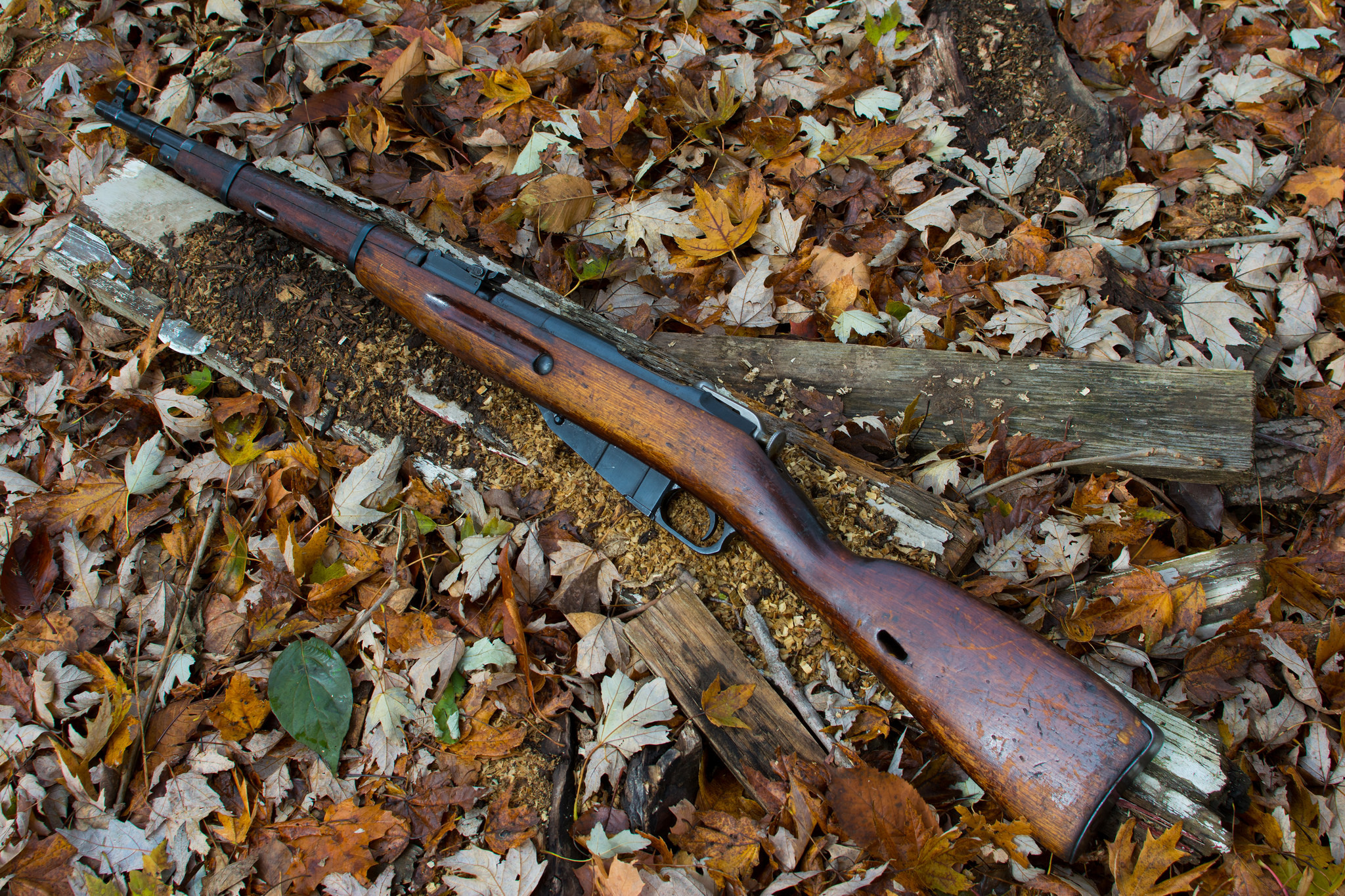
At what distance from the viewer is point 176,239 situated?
3686 millimetres

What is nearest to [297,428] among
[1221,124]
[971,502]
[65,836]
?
[65,836]

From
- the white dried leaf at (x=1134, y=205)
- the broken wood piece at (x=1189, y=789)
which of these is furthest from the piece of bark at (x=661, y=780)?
the white dried leaf at (x=1134, y=205)

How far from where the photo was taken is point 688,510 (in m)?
3.06

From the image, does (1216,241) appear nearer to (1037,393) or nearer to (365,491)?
(1037,393)

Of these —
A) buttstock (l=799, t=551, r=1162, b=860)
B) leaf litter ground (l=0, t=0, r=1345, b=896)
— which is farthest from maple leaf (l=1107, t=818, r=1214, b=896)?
buttstock (l=799, t=551, r=1162, b=860)

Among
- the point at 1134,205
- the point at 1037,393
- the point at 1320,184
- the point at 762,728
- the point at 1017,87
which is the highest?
the point at 1017,87

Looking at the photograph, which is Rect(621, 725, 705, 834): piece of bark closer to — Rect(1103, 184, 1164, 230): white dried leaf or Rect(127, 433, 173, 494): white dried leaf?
Rect(127, 433, 173, 494): white dried leaf

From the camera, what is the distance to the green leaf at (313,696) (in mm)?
2703

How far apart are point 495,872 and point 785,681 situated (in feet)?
3.92

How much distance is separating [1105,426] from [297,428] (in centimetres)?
359

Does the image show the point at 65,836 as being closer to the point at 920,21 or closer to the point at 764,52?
the point at 764,52

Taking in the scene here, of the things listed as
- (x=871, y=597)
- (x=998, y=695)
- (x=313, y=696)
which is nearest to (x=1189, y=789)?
(x=998, y=695)

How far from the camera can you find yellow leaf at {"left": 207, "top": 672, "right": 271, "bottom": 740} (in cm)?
277

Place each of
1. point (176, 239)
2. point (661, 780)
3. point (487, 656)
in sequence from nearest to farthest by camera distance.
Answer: point (661, 780)
point (487, 656)
point (176, 239)
